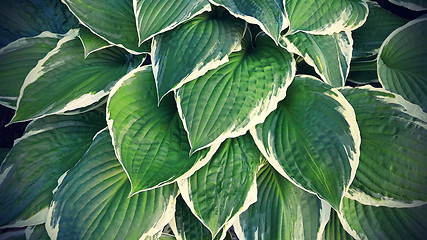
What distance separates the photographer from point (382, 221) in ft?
2.69

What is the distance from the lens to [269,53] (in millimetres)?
841

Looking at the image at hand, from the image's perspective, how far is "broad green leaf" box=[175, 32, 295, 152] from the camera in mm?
701

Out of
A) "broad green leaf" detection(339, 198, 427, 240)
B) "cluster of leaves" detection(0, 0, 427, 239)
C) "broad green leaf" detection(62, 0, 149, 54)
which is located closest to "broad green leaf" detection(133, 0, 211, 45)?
"cluster of leaves" detection(0, 0, 427, 239)

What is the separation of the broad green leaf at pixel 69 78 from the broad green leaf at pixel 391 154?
567 mm

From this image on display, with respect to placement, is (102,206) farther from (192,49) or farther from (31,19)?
(31,19)

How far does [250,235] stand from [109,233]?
29cm

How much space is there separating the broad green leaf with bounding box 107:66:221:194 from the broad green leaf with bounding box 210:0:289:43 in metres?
0.25

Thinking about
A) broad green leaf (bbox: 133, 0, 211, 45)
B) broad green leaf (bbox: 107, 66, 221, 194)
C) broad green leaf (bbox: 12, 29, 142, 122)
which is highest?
broad green leaf (bbox: 133, 0, 211, 45)

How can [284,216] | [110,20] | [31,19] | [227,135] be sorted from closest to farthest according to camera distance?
[227,135]
[284,216]
[110,20]
[31,19]

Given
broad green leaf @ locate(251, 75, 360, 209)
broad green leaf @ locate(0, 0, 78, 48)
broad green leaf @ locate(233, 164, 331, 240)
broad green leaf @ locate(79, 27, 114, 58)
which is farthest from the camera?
broad green leaf @ locate(0, 0, 78, 48)

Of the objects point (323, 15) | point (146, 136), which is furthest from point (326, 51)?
Answer: point (146, 136)

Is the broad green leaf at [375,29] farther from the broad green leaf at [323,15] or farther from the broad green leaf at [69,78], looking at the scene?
the broad green leaf at [69,78]

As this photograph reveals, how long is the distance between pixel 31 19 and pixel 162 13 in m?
0.64

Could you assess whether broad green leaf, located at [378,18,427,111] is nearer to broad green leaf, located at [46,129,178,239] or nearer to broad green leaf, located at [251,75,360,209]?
broad green leaf, located at [251,75,360,209]
